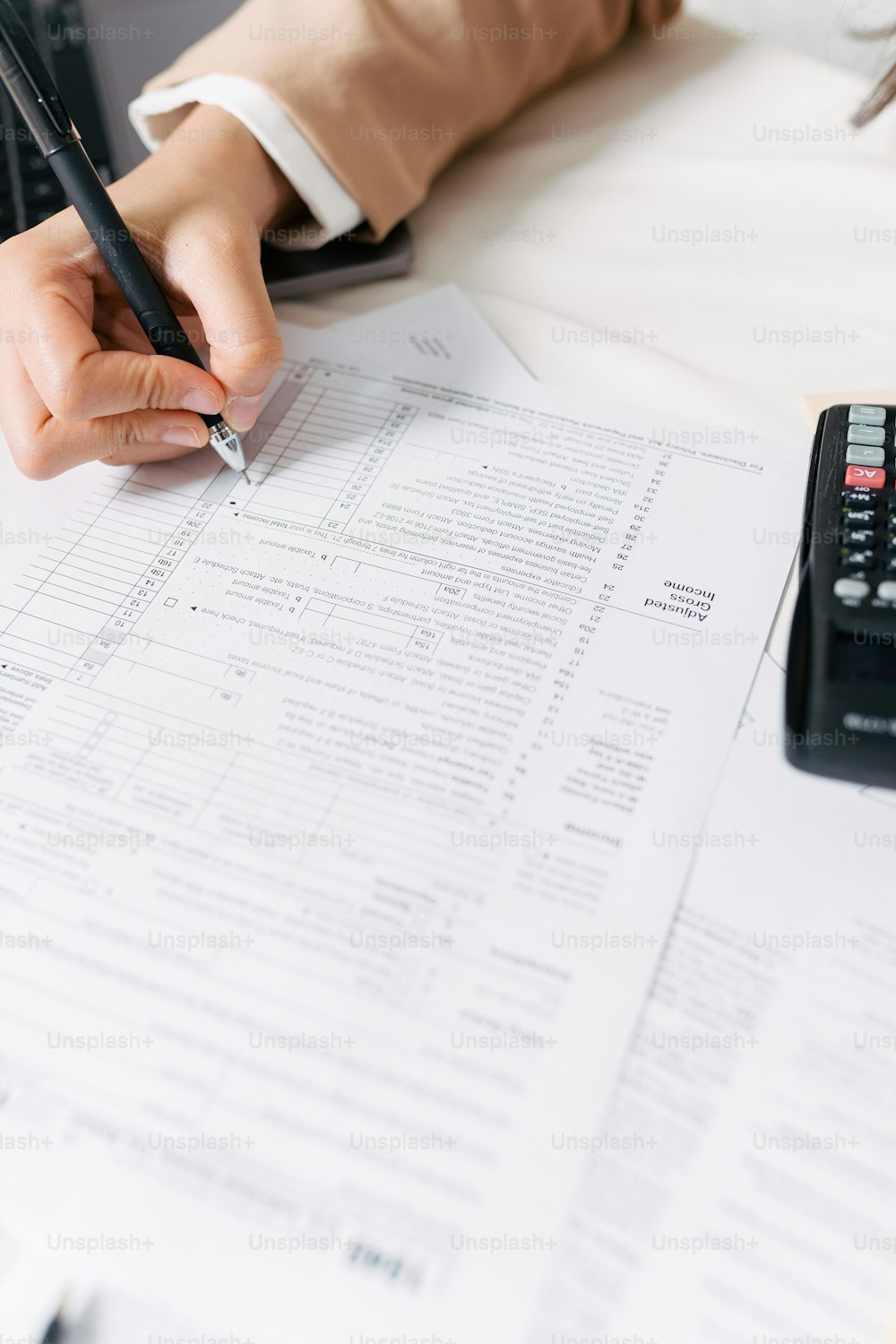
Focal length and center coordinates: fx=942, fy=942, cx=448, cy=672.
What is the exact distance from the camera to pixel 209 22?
0.64 meters

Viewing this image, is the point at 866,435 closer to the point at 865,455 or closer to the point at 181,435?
the point at 865,455

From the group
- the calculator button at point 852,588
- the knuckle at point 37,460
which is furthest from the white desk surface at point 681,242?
the calculator button at point 852,588

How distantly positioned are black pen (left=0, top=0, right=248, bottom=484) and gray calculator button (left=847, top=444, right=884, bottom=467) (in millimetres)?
262

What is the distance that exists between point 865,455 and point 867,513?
0.11 ft

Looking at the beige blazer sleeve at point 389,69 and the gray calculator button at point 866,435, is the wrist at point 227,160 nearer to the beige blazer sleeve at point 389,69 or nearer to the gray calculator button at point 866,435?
the beige blazer sleeve at point 389,69

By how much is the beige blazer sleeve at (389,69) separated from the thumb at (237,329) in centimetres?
11

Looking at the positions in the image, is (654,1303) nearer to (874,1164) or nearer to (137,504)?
(874,1164)

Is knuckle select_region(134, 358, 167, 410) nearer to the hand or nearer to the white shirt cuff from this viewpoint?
the hand

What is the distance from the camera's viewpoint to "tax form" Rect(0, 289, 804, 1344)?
0.26 meters

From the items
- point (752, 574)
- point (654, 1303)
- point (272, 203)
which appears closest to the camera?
point (654, 1303)

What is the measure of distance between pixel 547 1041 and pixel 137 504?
0.95ft

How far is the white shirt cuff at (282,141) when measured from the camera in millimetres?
483

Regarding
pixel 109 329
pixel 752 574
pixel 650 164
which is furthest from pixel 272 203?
pixel 752 574

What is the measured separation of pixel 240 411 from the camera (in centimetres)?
43
